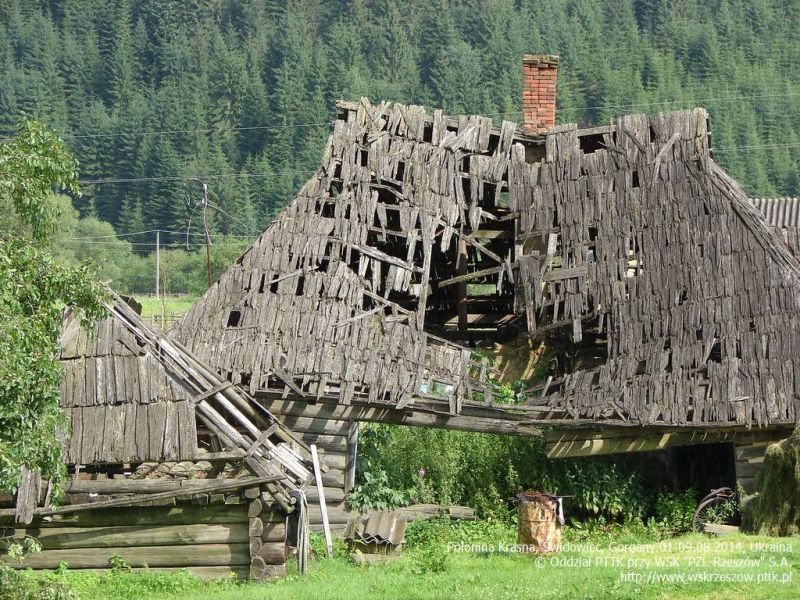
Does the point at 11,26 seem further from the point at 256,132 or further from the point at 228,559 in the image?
the point at 228,559

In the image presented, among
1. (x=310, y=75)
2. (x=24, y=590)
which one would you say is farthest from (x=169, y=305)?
(x=310, y=75)

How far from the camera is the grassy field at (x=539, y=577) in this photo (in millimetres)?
15656

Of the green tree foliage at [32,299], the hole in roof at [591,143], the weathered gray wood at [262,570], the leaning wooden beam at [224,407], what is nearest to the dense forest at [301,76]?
the hole in roof at [591,143]

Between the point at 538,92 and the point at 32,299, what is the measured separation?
15.0m

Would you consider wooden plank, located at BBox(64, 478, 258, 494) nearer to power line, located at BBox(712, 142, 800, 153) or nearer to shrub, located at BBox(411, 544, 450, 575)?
shrub, located at BBox(411, 544, 450, 575)

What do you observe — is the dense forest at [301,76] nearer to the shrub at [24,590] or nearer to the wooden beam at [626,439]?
the wooden beam at [626,439]

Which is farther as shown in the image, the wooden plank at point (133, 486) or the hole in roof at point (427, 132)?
the hole in roof at point (427, 132)

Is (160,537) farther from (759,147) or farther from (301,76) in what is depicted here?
(301,76)

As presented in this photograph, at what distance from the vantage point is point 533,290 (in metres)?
25.7

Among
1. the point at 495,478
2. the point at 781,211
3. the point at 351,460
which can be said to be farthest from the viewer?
the point at 781,211

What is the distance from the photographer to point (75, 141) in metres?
118

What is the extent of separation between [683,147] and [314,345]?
784 centimetres

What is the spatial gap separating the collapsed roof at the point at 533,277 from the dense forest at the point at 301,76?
2616 inches

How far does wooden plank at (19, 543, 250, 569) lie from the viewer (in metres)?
19.4
